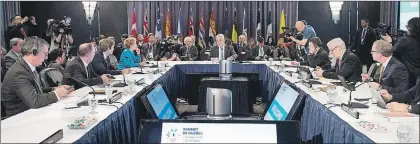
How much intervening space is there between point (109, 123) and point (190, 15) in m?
10.2

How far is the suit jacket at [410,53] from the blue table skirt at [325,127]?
2.31 meters

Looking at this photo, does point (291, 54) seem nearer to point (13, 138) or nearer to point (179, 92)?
point (179, 92)

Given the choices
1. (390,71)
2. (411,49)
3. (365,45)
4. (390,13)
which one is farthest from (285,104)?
(390,13)

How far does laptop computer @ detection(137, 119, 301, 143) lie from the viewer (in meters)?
1.86

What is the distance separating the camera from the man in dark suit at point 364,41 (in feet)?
34.1

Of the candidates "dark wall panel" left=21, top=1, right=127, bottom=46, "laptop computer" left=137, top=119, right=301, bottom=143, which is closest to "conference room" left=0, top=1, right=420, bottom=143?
"laptop computer" left=137, top=119, right=301, bottom=143

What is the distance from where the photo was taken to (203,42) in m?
12.0

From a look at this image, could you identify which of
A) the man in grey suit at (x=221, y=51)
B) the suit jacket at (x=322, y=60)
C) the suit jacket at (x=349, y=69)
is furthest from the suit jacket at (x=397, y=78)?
the man in grey suit at (x=221, y=51)

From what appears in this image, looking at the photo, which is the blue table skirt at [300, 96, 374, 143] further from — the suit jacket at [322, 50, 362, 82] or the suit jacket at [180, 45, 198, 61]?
the suit jacket at [180, 45, 198, 61]

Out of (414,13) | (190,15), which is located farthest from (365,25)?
(190,15)

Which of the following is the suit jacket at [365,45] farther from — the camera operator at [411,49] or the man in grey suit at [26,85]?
the man in grey suit at [26,85]

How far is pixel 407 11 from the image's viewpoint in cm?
1010

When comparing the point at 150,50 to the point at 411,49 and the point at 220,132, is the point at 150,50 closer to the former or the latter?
the point at 411,49

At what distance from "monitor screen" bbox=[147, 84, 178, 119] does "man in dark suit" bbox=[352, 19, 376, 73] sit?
7.69 m
